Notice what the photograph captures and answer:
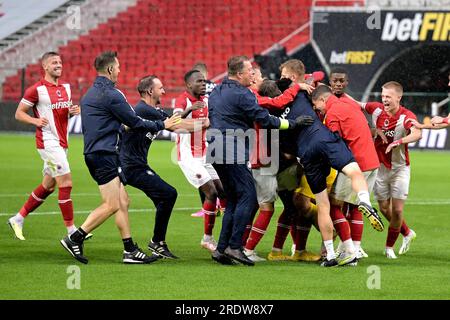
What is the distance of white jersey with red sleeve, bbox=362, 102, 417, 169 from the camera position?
40.8 feet

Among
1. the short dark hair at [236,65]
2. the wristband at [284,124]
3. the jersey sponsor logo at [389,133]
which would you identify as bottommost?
the jersey sponsor logo at [389,133]

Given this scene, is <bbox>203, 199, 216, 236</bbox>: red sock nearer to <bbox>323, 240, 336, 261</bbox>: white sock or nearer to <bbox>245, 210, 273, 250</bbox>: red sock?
<bbox>245, 210, 273, 250</bbox>: red sock

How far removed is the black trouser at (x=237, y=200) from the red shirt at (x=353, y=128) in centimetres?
→ 115

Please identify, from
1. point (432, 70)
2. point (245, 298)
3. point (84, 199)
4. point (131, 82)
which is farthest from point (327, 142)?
point (131, 82)

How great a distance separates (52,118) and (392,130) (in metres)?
4.44

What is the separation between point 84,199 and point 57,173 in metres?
5.21

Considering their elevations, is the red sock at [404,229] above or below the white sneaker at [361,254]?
above

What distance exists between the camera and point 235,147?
Result: 11203 mm

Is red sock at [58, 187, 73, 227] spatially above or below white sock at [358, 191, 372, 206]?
below

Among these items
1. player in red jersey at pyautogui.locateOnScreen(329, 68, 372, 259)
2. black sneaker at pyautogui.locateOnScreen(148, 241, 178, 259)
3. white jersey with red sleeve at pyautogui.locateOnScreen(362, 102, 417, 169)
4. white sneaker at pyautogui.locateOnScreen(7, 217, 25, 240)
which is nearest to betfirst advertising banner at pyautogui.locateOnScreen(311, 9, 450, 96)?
white jersey with red sleeve at pyautogui.locateOnScreen(362, 102, 417, 169)

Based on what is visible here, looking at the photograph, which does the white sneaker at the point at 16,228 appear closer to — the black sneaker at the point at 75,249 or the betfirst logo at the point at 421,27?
the black sneaker at the point at 75,249

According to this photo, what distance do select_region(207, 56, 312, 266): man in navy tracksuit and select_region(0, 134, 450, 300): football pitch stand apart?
1.19 feet

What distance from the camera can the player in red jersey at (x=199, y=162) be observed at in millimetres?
12883

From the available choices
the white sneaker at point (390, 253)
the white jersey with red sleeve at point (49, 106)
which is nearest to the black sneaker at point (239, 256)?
the white sneaker at point (390, 253)
